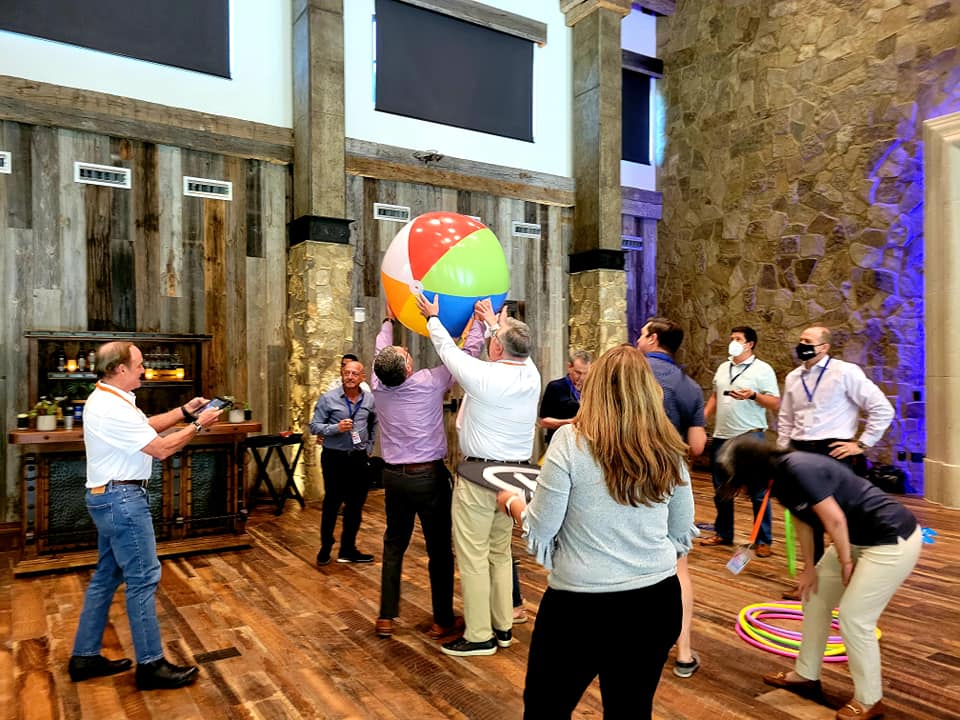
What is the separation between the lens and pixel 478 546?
305 cm

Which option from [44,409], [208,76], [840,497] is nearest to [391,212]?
[208,76]

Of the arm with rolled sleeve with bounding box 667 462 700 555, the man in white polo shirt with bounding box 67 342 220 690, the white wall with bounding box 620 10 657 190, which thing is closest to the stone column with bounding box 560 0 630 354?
the white wall with bounding box 620 10 657 190

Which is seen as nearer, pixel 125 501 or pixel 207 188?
pixel 125 501

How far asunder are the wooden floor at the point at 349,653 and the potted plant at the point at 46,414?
960 mm

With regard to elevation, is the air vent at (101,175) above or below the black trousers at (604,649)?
above

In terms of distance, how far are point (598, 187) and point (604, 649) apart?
725 centimetres

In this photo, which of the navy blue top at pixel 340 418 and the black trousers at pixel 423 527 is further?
the navy blue top at pixel 340 418

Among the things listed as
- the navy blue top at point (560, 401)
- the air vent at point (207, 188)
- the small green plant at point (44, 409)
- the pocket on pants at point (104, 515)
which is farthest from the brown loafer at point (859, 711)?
the air vent at point (207, 188)

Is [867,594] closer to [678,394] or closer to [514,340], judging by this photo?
[678,394]

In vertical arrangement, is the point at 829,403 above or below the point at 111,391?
below

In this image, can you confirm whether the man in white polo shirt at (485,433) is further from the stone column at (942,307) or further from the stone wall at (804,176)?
the stone wall at (804,176)

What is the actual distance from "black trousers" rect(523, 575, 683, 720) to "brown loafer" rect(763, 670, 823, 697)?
146cm

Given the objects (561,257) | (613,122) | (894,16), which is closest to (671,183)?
(613,122)

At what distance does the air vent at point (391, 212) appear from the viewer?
7.20 meters
